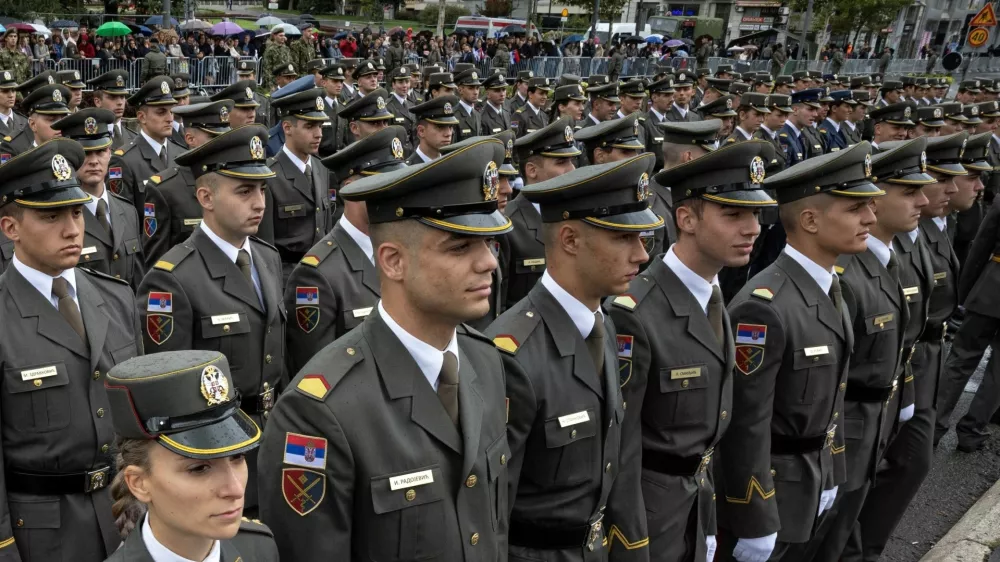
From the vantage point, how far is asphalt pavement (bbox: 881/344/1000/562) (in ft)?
19.2

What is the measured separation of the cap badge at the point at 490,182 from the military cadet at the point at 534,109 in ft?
39.6

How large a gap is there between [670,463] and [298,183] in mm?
4535

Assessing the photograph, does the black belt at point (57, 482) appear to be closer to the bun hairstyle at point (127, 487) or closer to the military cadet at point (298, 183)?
the bun hairstyle at point (127, 487)

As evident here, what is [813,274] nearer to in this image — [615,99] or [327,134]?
[615,99]

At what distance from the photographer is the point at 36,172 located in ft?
12.6

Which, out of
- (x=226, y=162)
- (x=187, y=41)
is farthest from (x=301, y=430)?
(x=187, y=41)

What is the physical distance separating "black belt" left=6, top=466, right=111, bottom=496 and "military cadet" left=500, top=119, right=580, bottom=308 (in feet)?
10.9

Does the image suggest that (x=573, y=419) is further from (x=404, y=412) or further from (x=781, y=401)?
(x=781, y=401)

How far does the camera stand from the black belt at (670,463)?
12.4 feet

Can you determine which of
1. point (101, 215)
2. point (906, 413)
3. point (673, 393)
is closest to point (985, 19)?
point (906, 413)

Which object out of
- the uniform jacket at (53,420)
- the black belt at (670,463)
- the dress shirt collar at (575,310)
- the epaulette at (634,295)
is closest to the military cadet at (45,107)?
the uniform jacket at (53,420)

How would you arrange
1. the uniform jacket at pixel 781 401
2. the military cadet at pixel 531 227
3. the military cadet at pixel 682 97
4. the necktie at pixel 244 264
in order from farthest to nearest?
the military cadet at pixel 682 97 < the military cadet at pixel 531 227 < the necktie at pixel 244 264 < the uniform jacket at pixel 781 401

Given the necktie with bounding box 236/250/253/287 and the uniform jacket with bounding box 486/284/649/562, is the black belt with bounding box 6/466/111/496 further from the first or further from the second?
the uniform jacket with bounding box 486/284/649/562

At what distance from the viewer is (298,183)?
23.6 ft
